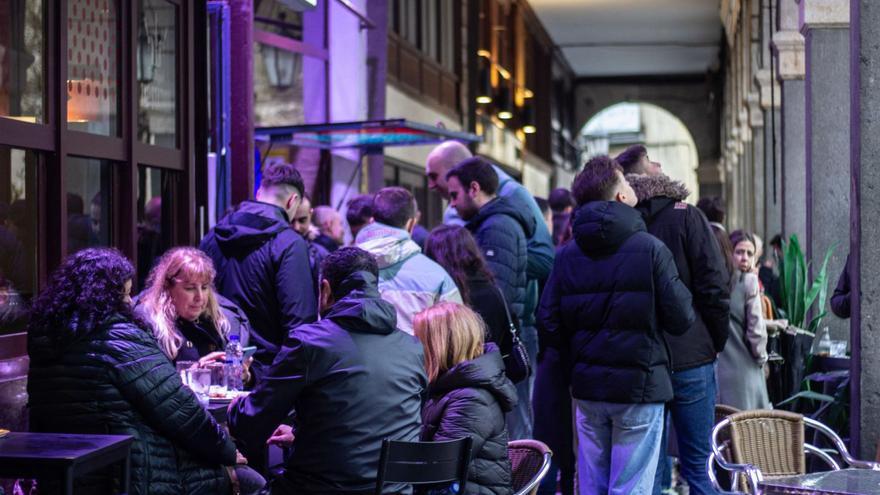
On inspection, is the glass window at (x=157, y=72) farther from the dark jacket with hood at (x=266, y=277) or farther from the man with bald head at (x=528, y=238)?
the man with bald head at (x=528, y=238)

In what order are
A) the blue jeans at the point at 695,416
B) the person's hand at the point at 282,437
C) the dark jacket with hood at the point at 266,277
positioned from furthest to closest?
the dark jacket with hood at the point at 266,277
the blue jeans at the point at 695,416
the person's hand at the point at 282,437

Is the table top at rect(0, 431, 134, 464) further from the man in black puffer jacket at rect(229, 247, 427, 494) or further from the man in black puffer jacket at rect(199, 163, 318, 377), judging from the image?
the man in black puffer jacket at rect(199, 163, 318, 377)

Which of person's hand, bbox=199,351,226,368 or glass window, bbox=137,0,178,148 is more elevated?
glass window, bbox=137,0,178,148

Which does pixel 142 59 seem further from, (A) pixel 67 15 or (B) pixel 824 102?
(B) pixel 824 102

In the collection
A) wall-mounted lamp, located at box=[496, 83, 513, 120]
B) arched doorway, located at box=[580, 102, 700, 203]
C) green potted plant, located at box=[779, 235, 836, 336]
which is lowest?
green potted plant, located at box=[779, 235, 836, 336]

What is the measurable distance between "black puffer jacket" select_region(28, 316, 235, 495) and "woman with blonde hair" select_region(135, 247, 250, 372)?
101 cm

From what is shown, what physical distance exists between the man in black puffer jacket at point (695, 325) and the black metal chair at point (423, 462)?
1.88 meters

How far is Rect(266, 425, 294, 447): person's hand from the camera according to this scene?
4.63m

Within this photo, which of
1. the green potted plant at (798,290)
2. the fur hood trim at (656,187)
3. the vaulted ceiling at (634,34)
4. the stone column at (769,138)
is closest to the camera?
the fur hood trim at (656,187)

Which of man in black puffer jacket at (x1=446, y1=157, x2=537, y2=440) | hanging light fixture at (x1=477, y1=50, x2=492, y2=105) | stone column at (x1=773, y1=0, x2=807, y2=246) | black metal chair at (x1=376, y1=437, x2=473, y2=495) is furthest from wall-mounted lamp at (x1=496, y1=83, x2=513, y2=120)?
black metal chair at (x1=376, y1=437, x2=473, y2=495)

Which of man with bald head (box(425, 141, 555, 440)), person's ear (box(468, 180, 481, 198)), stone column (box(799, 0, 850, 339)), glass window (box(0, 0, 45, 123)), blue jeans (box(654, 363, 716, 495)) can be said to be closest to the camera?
glass window (box(0, 0, 45, 123))

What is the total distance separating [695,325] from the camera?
600 centimetres

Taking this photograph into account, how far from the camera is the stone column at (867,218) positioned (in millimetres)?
5852

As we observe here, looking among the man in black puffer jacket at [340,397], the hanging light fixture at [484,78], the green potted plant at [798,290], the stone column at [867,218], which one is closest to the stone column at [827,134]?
the green potted plant at [798,290]
